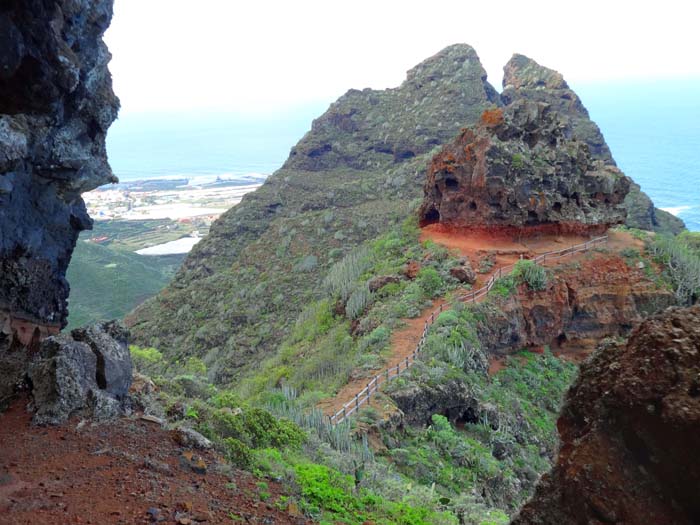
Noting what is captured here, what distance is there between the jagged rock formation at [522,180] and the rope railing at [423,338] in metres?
1.38

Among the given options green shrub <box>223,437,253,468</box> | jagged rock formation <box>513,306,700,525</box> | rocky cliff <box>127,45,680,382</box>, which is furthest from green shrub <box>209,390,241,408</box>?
rocky cliff <box>127,45,680,382</box>

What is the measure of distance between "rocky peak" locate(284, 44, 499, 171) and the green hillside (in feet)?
44.0

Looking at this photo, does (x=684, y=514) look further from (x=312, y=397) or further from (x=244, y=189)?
(x=244, y=189)

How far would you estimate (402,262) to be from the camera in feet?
67.7

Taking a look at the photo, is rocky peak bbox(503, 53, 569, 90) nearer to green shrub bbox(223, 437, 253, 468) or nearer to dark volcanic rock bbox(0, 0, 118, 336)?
dark volcanic rock bbox(0, 0, 118, 336)

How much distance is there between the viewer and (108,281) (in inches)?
1615

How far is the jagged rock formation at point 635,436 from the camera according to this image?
13.0 ft

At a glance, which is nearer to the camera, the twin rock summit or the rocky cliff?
the twin rock summit

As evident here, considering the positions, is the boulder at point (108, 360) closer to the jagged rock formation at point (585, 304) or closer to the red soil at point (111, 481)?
the red soil at point (111, 481)

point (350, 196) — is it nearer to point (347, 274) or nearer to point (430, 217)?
point (430, 217)

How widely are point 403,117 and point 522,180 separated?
23.1 metres

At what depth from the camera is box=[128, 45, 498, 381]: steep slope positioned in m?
25.3

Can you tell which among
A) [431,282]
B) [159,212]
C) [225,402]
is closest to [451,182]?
[431,282]

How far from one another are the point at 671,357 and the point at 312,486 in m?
4.40
